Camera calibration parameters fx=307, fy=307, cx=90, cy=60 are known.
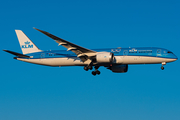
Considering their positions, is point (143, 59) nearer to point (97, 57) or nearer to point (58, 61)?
point (97, 57)

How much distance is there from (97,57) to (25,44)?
17457 millimetres

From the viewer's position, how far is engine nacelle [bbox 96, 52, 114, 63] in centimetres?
4906

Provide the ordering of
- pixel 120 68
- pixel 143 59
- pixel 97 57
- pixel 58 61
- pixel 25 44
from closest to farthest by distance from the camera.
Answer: pixel 143 59, pixel 97 57, pixel 58 61, pixel 120 68, pixel 25 44

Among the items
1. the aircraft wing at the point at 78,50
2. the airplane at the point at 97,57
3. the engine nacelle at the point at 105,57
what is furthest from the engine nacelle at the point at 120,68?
the aircraft wing at the point at 78,50

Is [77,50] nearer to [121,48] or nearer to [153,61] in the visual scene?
[121,48]

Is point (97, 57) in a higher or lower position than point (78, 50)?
lower

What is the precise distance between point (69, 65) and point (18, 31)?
14.5 metres

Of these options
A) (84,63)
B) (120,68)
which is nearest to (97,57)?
(84,63)

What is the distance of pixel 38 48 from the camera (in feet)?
194

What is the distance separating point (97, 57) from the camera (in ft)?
164

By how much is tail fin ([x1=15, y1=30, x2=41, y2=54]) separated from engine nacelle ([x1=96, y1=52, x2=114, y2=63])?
1410 cm

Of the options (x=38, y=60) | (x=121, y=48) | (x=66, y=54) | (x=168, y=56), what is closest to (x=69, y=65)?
(x=66, y=54)

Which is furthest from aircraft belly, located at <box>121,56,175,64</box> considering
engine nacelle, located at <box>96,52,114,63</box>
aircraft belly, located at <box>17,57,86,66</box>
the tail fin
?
the tail fin

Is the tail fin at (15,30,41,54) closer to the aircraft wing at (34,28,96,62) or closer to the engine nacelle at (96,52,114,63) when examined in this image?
the aircraft wing at (34,28,96,62)
